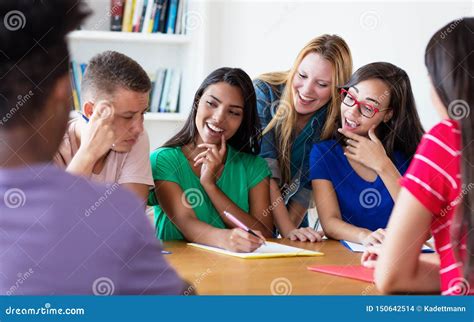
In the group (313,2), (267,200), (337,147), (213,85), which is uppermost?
(313,2)

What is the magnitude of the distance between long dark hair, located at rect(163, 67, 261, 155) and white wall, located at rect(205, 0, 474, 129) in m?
0.86

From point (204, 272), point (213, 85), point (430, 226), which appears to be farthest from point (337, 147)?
point (430, 226)

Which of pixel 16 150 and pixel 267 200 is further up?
pixel 16 150

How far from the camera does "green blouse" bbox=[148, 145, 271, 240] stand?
6.40 ft

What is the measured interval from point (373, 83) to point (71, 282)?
1.28m

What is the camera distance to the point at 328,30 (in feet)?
9.50

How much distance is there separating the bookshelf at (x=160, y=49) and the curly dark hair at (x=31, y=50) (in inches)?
60.2

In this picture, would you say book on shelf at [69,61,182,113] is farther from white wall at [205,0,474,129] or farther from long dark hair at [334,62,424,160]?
long dark hair at [334,62,424,160]

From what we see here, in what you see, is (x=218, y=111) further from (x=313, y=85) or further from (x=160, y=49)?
(x=160, y=49)

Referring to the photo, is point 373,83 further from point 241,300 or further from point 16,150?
point 16,150

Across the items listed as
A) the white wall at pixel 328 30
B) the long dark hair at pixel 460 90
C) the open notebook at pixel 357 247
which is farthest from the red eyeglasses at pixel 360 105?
the long dark hair at pixel 460 90

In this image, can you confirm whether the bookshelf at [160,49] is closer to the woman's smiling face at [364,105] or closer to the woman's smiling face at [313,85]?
the woman's smiling face at [313,85]

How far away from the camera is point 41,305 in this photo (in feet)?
4.01

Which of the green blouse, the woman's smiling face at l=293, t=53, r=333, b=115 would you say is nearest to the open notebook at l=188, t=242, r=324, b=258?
the green blouse
